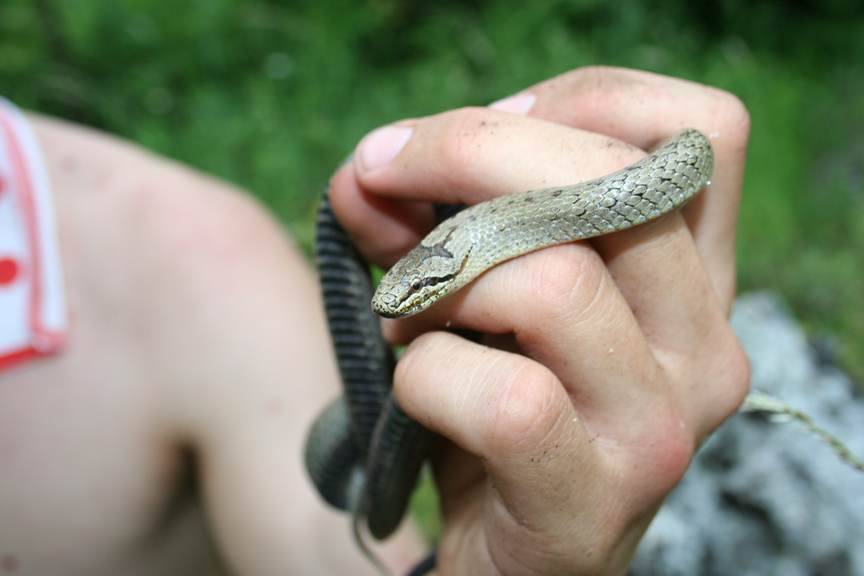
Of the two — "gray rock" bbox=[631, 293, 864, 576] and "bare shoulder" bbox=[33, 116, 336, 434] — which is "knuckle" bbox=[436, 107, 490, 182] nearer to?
"bare shoulder" bbox=[33, 116, 336, 434]

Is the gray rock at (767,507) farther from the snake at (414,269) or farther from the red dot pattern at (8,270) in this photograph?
the red dot pattern at (8,270)

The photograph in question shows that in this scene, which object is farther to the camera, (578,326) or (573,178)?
(573,178)

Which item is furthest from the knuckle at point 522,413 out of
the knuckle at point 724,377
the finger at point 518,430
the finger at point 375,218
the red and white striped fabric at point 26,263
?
the red and white striped fabric at point 26,263

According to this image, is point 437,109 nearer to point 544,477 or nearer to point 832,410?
point 832,410

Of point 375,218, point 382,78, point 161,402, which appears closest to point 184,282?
point 161,402

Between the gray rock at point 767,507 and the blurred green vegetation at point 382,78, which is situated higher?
the gray rock at point 767,507

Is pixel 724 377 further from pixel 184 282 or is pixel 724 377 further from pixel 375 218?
pixel 184 282

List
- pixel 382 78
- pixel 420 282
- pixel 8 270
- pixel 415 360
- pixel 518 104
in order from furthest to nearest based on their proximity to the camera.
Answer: pixel 382 78
pixel 8 270
pixel 518 104
pixel 420 282
pixel 415 360
